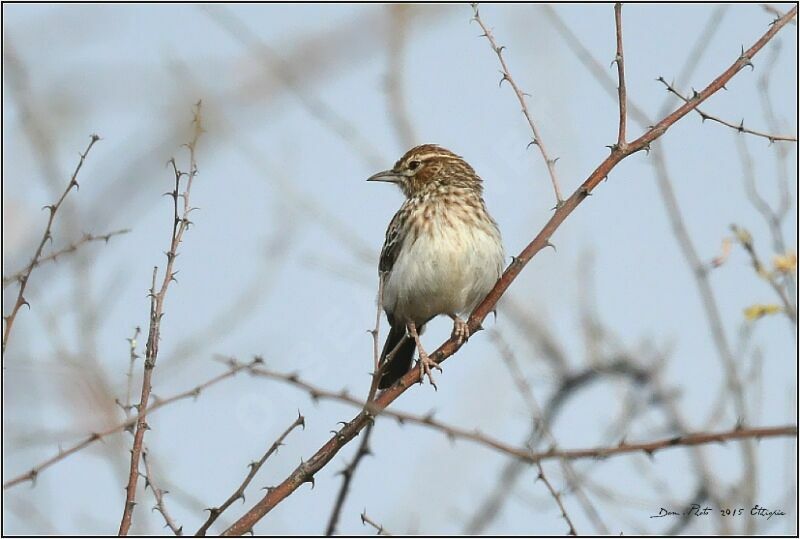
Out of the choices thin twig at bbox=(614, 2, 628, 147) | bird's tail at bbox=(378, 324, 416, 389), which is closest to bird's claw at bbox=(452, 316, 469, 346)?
bird's tail at bbox=(378, 324, 416, 389)

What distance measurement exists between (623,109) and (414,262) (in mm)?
2811

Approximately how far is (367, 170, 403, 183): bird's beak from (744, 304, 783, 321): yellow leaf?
306cm

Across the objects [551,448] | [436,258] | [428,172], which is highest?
[428,172]

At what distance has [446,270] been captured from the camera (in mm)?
6867

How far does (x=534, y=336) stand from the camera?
831 cm

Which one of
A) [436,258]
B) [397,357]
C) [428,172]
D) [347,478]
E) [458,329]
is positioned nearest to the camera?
[347,478]

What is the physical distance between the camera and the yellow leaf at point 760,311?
5539 mm

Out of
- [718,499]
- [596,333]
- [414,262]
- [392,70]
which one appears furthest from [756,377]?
[392,70]

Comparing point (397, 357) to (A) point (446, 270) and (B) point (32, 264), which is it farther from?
(B) point (32, 264)

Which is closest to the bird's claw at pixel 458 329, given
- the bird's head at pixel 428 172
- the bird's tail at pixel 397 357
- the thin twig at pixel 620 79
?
the bird's tail at pixel 397 357

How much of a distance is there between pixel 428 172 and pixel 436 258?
3.53 ft

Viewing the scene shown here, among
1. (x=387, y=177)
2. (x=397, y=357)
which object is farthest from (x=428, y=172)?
(x=397, y=357)

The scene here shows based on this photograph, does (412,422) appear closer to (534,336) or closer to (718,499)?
(718,499)

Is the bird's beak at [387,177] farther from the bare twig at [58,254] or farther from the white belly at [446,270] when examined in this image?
the bare twig at [58,254]
